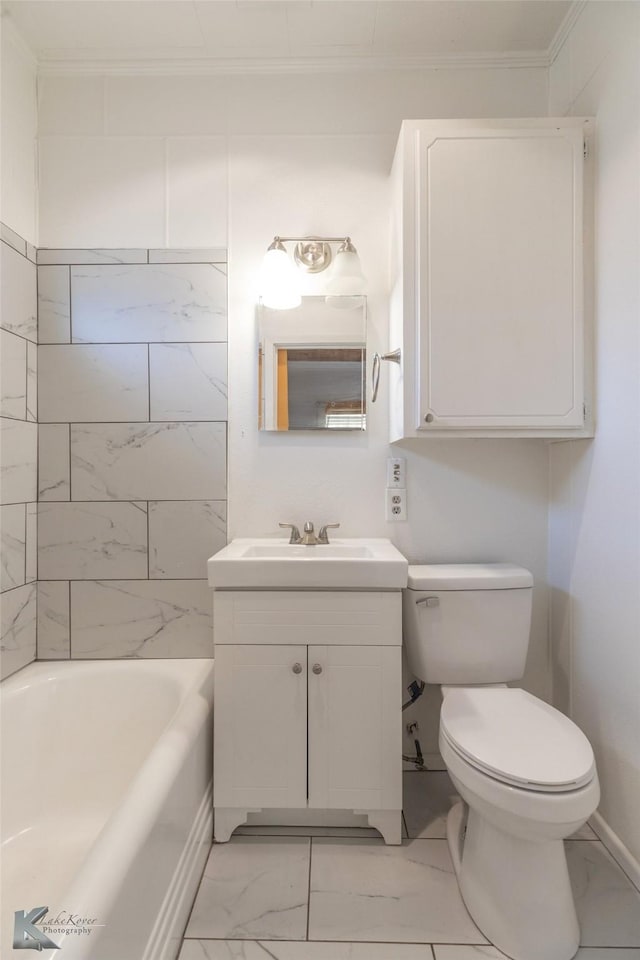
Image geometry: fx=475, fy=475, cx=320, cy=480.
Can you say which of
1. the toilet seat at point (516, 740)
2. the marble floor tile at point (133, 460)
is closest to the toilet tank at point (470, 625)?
the toilet seat at point (516, 740)

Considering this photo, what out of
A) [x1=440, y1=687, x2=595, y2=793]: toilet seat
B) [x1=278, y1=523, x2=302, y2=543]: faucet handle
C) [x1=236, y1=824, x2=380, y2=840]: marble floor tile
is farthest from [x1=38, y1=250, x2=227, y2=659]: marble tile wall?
[x1=440, y1=687, x2=595, y2=793]: toilet seat

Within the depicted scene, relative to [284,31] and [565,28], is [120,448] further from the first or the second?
[565,28]

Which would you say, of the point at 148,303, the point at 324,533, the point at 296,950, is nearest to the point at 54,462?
the point at 148,303

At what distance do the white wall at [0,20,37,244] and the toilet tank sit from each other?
1.85 meters

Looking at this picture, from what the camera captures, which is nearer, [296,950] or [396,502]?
[296,950]

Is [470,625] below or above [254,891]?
above

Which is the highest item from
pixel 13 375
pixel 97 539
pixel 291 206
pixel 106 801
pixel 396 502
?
pixel 291 206

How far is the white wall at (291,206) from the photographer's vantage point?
1.77 m

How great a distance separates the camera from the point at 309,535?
1.70 m

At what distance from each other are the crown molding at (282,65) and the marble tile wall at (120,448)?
2.18 feet

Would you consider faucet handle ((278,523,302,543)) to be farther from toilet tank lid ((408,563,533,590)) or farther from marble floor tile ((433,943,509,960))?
marble floor tile ((433,943,509,960))

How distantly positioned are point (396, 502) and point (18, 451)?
1.36 metres

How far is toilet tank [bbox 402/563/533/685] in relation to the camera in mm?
1528

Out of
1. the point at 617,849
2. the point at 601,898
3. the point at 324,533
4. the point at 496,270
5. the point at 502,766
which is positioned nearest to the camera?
the point at 502,766
